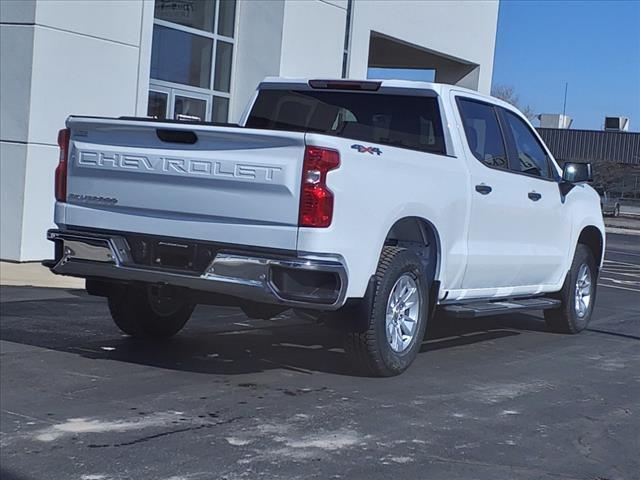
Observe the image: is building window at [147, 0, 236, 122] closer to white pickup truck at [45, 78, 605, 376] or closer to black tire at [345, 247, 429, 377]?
white pickup truck at [45, 78, 605, 376]

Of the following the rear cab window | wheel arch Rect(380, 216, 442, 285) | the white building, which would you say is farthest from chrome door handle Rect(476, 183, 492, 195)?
the white building

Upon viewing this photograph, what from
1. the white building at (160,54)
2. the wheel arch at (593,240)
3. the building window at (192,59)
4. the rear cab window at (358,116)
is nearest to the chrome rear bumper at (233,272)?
the rear cab window at (358,116)

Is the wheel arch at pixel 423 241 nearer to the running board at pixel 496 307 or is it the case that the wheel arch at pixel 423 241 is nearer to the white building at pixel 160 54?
the running board at pixel 496 307

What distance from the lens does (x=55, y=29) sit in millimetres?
13781

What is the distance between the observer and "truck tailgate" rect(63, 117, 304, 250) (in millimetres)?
6508

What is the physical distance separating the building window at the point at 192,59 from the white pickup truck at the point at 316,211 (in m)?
7.70

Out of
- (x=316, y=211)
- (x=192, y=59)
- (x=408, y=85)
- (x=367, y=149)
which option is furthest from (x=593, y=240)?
(x=192, y=59)

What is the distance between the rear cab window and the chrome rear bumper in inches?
78.1

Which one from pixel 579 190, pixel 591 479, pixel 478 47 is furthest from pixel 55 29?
pixel 478 47

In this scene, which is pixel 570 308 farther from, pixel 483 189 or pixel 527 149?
pixel 483 189

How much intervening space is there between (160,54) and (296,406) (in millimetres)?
10912

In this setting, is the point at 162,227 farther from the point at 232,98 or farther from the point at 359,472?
the point at 232,98

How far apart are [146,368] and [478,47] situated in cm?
1801

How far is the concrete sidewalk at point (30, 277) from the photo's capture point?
40.2 feet
